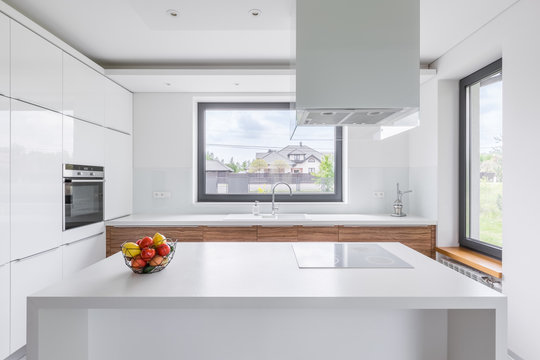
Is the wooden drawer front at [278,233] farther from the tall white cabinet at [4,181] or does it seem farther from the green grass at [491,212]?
the tall white cabinet at [4,181]

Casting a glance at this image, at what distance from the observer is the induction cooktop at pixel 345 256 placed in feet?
5.34

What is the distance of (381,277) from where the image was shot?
1.45 m

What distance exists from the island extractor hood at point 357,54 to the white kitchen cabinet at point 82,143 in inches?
78.9

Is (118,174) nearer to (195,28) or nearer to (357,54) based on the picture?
(195,28)

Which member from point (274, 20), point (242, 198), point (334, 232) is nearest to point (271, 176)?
point (242, 198)

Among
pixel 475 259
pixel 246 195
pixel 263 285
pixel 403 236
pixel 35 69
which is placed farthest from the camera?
pixel 246 195

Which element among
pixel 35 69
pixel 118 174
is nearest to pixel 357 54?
pixel 35 69

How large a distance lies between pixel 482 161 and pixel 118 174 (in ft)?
11.9

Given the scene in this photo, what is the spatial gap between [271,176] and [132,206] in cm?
174

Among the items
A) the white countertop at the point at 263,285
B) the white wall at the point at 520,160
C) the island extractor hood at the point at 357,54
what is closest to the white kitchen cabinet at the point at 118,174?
the white countertop at the point at 263,285

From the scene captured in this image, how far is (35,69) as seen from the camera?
2166 mm

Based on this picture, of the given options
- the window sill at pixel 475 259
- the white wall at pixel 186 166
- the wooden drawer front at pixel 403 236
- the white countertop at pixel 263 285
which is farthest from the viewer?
the white wall at pixel 186 166

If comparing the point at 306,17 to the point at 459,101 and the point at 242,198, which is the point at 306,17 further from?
the point at 242,198

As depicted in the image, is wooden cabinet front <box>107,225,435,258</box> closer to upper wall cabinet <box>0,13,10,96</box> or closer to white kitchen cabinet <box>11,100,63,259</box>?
white kitchen cabinet <box>11,100,63,259</box>
